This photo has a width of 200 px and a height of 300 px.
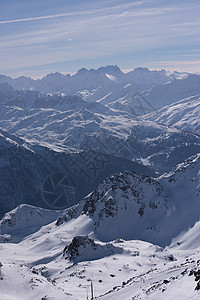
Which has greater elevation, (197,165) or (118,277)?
(197,165)

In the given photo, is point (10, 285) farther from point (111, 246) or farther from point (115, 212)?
point (115, 212)

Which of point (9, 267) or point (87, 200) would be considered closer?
point (9, 267)

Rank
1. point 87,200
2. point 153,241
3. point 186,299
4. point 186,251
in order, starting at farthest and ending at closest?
point 87,200
point 153,241
point 186,251
point 186,299

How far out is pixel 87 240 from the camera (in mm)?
123375

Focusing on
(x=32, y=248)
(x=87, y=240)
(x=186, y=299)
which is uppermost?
(x=186, y=299)

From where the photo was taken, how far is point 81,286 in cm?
9156

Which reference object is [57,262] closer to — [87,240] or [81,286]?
[87,240]

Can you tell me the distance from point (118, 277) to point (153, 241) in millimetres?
55070

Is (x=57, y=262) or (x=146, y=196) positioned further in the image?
(x=146, y=196)

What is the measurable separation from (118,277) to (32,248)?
3072 inches

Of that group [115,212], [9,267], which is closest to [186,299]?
[9,267]

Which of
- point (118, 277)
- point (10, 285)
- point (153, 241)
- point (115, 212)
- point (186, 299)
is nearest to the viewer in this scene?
point (186, 299)

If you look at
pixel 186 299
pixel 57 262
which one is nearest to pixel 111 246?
pixel 57 262

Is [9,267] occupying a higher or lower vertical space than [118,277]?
higher
